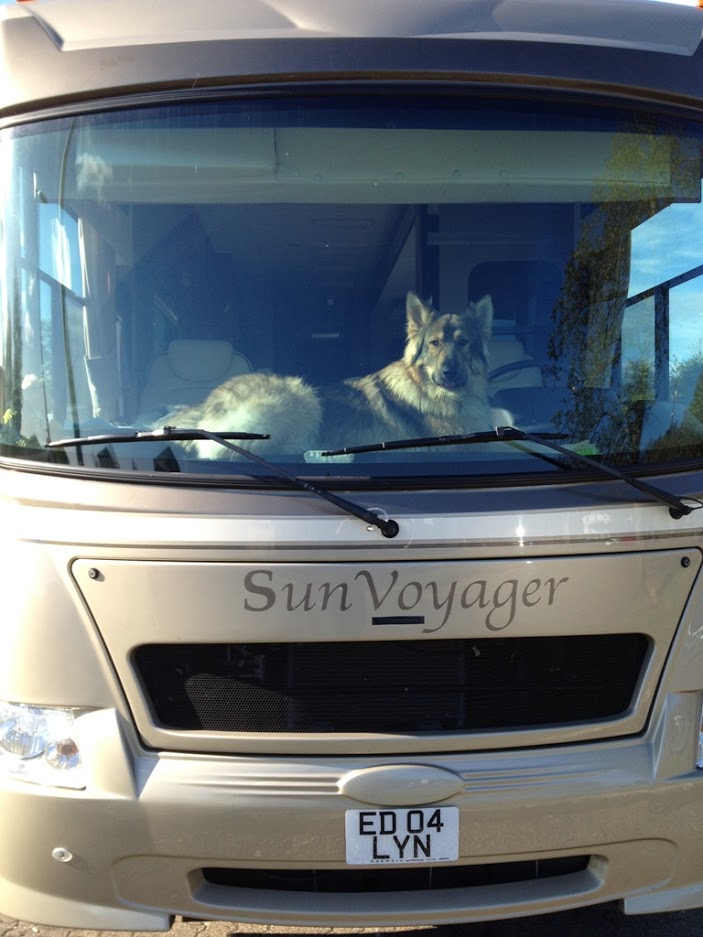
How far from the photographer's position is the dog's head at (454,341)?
9.41ft

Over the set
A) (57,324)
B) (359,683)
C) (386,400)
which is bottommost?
(359,683)

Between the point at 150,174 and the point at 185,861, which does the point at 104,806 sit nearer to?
the point at 185,861

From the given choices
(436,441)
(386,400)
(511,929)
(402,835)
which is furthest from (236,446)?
(511,929)

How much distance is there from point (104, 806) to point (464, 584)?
116 cm

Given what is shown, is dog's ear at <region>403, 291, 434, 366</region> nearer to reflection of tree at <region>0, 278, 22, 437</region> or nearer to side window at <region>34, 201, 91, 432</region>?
side window at <region>34, 201, 91, 432</region>

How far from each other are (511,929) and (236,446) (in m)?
2.09

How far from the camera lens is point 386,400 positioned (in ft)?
9.35

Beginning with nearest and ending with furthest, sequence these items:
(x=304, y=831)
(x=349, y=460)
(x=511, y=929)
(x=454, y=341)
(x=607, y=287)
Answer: (x=304, y=831) < (x=349, y=460) < (x=454, y=341) < (x=607, y=287) < (x=511, y=929)

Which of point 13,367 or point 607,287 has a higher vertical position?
point 607,287

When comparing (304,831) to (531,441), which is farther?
(531,441)

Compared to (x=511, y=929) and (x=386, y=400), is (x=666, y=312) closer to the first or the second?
(x=386, y=400)

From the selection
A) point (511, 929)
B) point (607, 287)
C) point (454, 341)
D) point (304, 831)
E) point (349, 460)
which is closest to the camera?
point (304, 831)

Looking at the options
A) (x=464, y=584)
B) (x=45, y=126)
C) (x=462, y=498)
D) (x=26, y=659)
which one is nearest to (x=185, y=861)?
(x=26, y=659)

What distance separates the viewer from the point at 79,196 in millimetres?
2885
